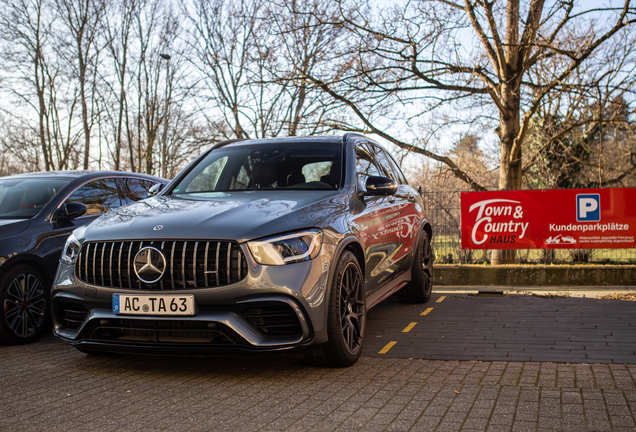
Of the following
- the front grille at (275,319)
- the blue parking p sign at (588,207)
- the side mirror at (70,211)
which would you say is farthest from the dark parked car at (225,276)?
the blue parking p sign at (588,207)

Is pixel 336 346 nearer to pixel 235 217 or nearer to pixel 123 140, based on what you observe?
pixel 235 217

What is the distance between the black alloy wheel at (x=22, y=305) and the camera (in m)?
5.32

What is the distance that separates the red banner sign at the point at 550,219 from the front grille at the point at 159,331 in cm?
723

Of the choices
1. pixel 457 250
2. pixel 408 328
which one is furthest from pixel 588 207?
pixel 408 328

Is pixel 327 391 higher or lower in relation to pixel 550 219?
lower

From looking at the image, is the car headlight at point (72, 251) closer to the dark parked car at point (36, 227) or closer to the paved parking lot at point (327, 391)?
the paved parking lot at point (327, 391)

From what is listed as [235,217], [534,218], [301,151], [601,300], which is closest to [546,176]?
[534,218]

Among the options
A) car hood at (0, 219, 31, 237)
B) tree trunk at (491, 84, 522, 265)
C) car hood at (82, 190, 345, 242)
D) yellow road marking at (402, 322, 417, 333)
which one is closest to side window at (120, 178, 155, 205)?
car hood at (0, 219, 31, 237)

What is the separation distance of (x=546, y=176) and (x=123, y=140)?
20.4 metres

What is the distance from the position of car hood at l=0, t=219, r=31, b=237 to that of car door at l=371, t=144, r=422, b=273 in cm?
358

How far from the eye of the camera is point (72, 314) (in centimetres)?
435

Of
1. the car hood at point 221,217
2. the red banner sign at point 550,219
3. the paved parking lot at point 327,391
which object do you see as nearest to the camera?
the paved parking lot at point 327,391

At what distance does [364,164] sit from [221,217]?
210 centimetres

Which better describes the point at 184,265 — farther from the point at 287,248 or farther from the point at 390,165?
the point at 390,165
